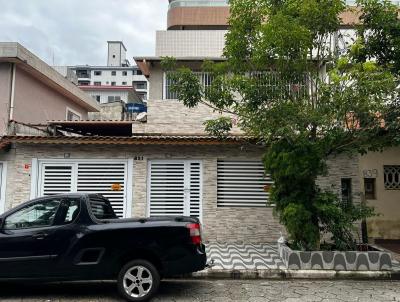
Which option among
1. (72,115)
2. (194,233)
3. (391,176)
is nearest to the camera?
(194,233)

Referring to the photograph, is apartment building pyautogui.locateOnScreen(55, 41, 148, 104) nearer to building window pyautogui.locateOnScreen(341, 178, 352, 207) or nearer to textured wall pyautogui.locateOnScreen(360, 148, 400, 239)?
textured wall pyautogui.locateOnScreen(360, 148, 400, 239)

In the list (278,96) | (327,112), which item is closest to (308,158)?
(327,112)

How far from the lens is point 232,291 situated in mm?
6863

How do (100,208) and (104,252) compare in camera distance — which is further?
(100,208)

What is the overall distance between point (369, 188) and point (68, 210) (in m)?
10.4

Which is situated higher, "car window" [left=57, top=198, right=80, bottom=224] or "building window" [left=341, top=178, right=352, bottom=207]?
"building window" [left=341, top=178, right=352, bottom=207]

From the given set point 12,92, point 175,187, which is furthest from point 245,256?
point 12,92

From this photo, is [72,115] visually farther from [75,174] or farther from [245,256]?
[245,256]

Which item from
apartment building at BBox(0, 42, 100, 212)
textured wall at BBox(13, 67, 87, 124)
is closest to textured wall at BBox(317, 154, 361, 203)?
apartment building at BBox(0, 42, 100, 212)

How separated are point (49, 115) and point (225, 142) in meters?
8.84

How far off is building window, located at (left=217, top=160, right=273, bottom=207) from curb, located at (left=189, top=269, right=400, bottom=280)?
3.76 meters

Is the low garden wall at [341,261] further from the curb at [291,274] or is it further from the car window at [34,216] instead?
the car window at [34,216]

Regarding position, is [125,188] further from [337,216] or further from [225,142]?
[337,216]

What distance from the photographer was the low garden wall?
8.16 metres
